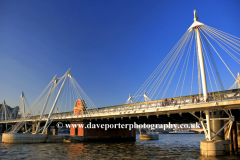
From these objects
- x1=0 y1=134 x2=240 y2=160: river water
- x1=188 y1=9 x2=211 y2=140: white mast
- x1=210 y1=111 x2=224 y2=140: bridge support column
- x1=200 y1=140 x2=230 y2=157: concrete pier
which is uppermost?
x1=188 y1=9 x2=211 y2=140: white mast

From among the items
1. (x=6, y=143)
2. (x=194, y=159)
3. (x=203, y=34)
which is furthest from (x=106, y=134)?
(x=203, y=34)

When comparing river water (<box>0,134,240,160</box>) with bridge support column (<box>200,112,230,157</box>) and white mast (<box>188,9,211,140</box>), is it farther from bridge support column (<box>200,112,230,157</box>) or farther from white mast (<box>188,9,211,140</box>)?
white mast (<box>188,9,211,140</box>)

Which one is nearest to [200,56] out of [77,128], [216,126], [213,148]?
[216,126]

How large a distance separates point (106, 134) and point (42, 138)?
19.9 metres

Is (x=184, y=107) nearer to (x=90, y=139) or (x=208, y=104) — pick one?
(x=208, y=104)

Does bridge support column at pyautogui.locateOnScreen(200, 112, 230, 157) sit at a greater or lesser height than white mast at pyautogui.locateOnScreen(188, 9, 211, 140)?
lesser

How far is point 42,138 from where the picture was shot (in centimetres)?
5009

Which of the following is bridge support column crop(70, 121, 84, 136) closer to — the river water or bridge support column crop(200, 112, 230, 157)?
the river water

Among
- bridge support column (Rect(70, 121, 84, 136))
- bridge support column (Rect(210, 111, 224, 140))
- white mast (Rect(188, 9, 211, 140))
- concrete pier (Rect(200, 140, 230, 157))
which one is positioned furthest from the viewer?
bridge support column (Rect(70, 121, 84, 136))

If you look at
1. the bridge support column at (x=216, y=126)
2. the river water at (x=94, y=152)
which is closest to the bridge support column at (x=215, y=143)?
the bridge support column at (x=216, y=126)

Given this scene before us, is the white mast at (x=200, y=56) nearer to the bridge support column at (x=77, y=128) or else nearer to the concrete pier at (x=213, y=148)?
the concrete pier at (x=213, y=148)

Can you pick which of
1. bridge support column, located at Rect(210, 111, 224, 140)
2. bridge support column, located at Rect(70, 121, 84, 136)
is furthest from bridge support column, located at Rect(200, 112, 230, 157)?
bridge support column, located at Rect(70, 121, 84, 136)

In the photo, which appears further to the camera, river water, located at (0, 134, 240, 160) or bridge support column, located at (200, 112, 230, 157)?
river water, located at (0, 134, 240, 160)

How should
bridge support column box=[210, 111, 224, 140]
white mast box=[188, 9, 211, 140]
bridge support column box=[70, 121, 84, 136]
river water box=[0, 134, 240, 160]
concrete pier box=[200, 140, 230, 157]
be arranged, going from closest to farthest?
1. concrete pier box=[200, 140, 230, 157]
2. bridge support column box=[210, 111, 224, 140]
3. white mast box=[188, 9, 211, 140]
4. river water box=[0, 134, 240, 160]
5. bridge support column box=[70, 121, 84, 136]
